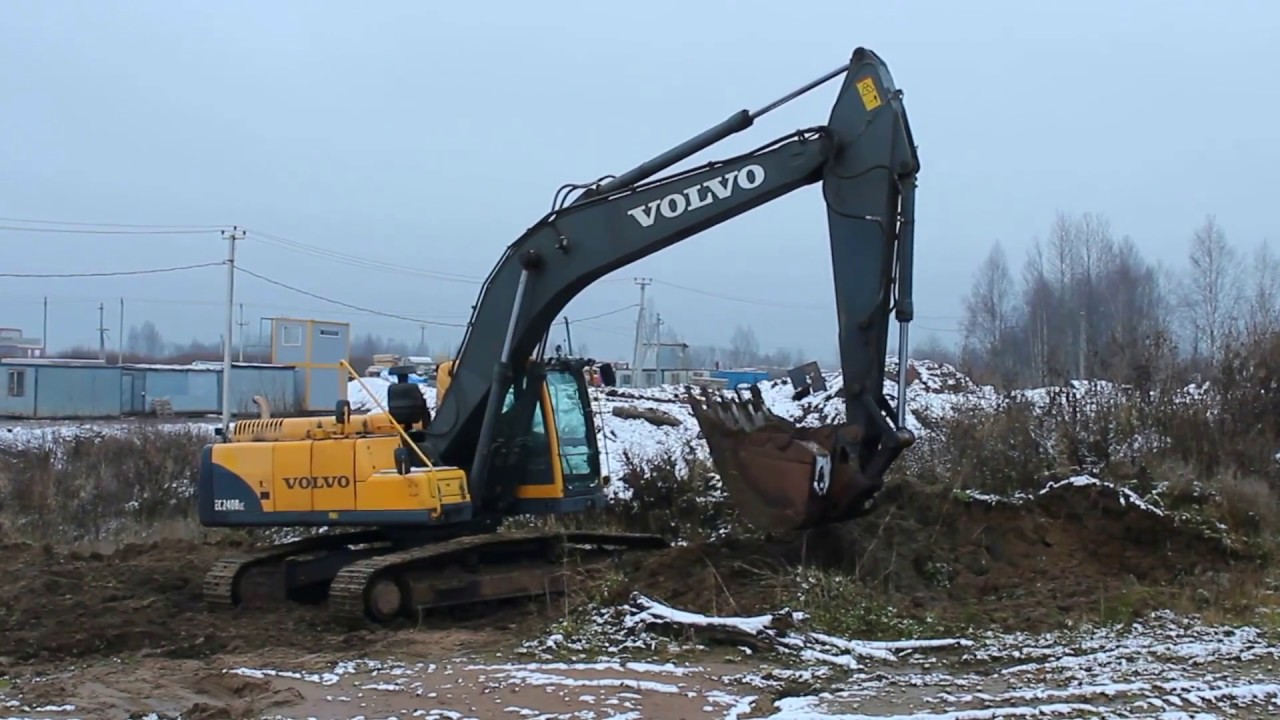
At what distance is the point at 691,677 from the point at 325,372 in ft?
73.8

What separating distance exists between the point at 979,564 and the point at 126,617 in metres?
6.54

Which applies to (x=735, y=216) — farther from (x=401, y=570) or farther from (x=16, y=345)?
(x=16, y=345)

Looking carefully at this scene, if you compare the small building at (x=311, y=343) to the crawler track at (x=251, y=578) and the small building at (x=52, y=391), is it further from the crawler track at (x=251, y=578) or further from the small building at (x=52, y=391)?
the small building at (x=52, y=391)

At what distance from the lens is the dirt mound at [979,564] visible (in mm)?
9055

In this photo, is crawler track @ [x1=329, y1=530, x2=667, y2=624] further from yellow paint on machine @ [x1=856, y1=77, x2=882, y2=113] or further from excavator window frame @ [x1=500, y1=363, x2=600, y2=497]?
yellow paint on machine @ [x1=856, y1=77, x2=882, y2=113]

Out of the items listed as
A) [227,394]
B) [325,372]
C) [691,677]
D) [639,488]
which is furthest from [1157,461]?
[227,394]

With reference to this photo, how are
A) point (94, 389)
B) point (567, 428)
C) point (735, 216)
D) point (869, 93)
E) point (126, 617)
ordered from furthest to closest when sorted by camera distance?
1. point (94, 389)
2. point (567, 428)
3. point (126, 617)
4. point (735, 216)
5. point (869, 93)

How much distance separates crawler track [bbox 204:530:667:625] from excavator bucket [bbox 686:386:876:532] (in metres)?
1.58

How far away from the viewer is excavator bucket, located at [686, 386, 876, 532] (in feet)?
29.3

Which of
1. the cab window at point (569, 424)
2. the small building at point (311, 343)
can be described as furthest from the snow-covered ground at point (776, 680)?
the small building at point (311, 343)

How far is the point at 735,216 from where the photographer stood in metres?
9.63

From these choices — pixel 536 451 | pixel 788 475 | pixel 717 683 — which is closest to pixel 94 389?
pixel 536 451

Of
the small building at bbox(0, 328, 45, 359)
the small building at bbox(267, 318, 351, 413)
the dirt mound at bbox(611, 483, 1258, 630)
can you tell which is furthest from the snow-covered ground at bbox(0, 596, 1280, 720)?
the small building at bbox(0, 328, 45, 359)

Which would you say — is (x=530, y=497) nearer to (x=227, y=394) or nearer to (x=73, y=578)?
(x=73, y=578)
